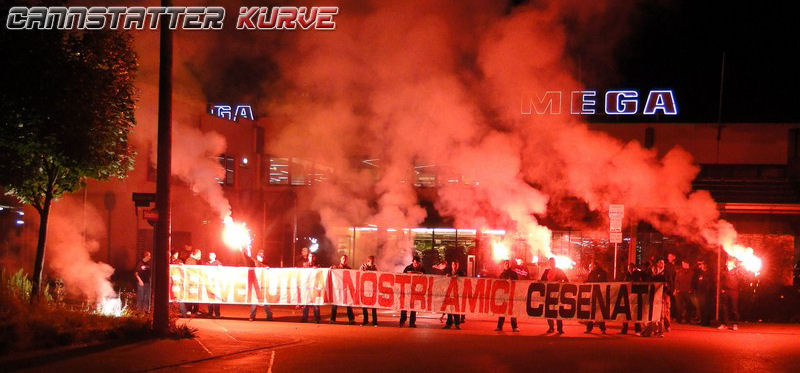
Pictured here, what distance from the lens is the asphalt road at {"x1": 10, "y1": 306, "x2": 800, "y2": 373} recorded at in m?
10.8

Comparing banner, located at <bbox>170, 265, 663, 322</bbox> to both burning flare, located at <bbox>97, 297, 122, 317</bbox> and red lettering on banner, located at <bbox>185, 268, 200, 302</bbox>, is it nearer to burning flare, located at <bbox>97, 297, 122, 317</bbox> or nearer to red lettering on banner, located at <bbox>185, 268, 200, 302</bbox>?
red lettering on banner, located at <bbox>185, 268, 200, 302</bbox>

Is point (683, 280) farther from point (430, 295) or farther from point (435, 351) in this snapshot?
point (435, 351)

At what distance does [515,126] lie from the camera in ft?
81.7

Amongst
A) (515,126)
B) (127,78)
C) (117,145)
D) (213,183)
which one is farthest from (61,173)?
(515,126)

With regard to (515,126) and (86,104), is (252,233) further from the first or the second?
(86,104)

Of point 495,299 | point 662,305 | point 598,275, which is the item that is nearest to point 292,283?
point 495,299

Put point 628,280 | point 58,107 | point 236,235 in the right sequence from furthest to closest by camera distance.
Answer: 1. point 236,235
2. point 628,280
3. point 58,107

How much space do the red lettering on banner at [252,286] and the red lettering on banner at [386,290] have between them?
266 centimetres

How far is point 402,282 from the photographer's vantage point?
1659cm

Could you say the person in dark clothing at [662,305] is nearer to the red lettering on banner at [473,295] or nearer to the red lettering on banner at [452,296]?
the red lettering on banner at [473,295]

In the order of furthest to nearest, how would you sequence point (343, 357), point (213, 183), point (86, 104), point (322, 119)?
1. point (322, 119)
2. point (213, 183)
3. point (86, 104)
4. point (343, 357)

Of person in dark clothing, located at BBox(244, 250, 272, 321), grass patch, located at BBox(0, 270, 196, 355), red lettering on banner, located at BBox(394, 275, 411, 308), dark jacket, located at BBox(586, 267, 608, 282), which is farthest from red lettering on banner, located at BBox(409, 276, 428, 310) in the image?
grass patch, located at BBox(0, 270, 196, 355)

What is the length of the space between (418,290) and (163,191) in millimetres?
5963

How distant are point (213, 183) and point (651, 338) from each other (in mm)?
12624
